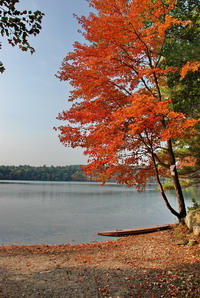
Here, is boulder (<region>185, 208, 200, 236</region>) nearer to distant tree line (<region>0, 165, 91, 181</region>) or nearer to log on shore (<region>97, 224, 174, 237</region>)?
log on shore (<region>97, 224, 174, 237</region>)

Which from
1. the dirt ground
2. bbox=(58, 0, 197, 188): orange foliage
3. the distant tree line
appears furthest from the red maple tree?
the distant tree line

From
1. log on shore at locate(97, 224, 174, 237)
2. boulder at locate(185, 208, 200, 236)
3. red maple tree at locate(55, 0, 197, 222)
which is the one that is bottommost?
log on shore at locate(97, 224, 174, 237)

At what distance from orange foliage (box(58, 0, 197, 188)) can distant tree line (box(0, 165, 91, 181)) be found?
14974cm

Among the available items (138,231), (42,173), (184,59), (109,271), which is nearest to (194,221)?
(138,231)

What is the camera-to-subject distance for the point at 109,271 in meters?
7.44

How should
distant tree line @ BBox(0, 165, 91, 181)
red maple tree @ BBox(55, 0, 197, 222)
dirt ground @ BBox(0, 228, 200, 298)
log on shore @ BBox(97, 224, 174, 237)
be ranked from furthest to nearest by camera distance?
distant tree line @ BBox(0, 165, 91, 181) → log on shore @ BBox(97, 224, 174, 237) → red maple tree @ BBox(55, 0, 197, 222) → dirt ground @ BBox(0, 228, 200, 298)

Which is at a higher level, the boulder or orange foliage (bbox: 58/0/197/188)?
orange foliage (bbox: 58/0/197/188)

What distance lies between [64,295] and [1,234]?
1478cm

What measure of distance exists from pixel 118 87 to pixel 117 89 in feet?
0.69

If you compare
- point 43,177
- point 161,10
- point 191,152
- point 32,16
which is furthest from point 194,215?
point 43,177

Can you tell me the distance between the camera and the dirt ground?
585 centimetres

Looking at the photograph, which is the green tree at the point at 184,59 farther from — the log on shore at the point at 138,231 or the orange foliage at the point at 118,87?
the log on shore at the point at 138,231

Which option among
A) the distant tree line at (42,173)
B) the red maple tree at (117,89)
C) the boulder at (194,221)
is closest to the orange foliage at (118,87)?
the red maple tree at (117,89)

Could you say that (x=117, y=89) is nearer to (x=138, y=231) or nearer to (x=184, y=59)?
(x=184, y=59)
